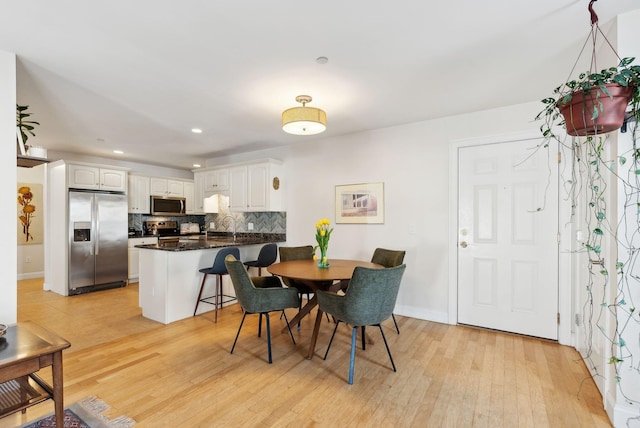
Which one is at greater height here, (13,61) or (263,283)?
(13,61)

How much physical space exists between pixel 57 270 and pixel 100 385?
12.7ft

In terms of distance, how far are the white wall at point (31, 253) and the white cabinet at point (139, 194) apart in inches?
68.7

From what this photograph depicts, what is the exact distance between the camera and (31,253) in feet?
20.0


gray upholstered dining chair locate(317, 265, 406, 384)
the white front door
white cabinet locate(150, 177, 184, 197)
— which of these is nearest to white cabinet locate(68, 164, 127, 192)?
white cabinet locate(150, 177, 184, 197)

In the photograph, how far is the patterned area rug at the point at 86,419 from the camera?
→ 5.96 feet

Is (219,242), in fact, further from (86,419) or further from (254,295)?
(86,419)

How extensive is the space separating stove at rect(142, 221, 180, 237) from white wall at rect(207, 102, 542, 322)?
3.65 meters

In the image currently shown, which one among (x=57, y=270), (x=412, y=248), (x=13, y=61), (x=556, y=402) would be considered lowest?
(x=556, y=402)

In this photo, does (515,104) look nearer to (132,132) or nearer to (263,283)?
(263,283)

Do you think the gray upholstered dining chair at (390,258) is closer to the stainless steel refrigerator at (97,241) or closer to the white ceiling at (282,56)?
the white ceiling at (282,56)

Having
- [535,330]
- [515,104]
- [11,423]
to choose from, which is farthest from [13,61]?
[535,330]

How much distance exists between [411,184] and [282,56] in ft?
7.32

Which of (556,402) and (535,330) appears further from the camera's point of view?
(535,330)

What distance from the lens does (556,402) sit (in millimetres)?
2059
